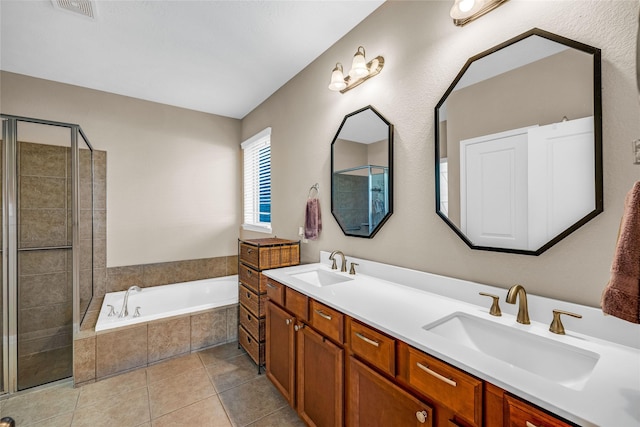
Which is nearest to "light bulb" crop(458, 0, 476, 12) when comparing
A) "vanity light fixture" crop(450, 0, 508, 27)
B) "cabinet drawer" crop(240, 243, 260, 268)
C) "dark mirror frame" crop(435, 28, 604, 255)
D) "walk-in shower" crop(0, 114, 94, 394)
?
"vanity light fixture" crop(450, 0, 508, 27)

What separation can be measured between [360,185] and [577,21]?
1292mm

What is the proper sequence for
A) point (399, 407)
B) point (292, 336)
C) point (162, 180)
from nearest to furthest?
point (399, 407)
point (292, 336)
point (162, 180)

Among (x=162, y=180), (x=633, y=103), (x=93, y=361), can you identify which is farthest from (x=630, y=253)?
(x=162, y=180)

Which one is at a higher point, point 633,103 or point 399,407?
point 633,103

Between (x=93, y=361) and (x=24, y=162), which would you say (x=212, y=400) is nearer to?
(x=93, y=361)

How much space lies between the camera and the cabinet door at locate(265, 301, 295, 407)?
68.9 inches

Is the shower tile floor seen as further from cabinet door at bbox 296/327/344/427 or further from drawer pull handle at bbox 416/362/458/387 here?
drawer pull handle at bbox 416/362/458/387

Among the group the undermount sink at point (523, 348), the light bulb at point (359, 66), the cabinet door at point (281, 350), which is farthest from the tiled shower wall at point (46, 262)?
the undermount sink at point (523, 348)

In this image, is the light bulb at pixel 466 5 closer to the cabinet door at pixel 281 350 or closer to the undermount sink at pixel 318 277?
the undermount sink at pixel 318 277

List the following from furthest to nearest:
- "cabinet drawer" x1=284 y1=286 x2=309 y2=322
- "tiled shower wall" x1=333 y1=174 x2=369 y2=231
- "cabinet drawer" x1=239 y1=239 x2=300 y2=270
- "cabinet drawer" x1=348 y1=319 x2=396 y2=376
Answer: "cabinet drawer" x1=239 y1=239 x2=300 y2=270 < "tiled shower wall" x1=333 y1=174 x2=369 y2=231 < "cabinet drawer" x1=284 y1=286 x2=309 y2=322 < "cabinet drawer" x1=348 y1=319 x2=396 y2=376

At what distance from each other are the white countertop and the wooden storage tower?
0.52m

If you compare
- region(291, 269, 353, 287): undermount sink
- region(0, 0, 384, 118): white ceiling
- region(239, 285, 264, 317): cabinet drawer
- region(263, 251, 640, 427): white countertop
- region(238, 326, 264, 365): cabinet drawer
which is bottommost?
region(238, 326, 264, 365): cabinet drawer

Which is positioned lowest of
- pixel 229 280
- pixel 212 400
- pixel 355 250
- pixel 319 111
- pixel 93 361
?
pixel 212 400

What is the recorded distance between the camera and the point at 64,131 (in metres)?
2.23
